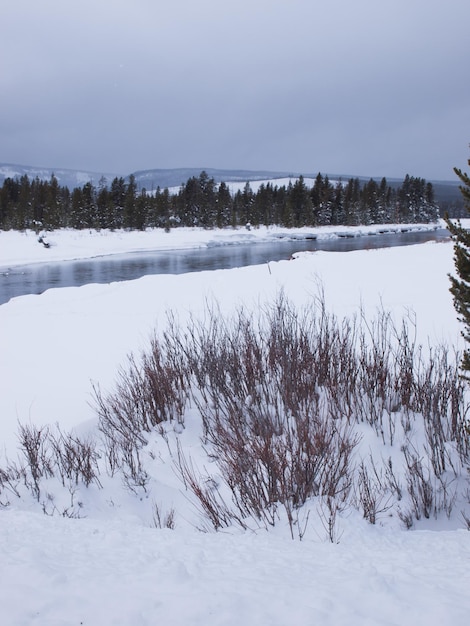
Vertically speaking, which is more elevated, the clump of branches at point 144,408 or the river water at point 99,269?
the river water at point 99,269

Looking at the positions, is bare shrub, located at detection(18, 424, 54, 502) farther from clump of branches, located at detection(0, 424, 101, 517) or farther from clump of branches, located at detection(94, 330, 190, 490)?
clump of branches, located at detection(94, 330, 190, 490)

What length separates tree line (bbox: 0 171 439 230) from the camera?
2196 inches

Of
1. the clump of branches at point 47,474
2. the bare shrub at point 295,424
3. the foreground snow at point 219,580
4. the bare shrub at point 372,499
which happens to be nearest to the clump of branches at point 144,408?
the bare shrub at point 295,424

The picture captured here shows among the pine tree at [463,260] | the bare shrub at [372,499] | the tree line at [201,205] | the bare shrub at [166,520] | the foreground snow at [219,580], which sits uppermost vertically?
the tree line at [201,205]

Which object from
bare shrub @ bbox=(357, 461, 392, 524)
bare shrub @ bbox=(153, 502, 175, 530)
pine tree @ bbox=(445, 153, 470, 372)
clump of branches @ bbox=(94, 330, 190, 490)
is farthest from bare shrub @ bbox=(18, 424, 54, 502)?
pine tree @ bbox=(445, 153, 470, 372)

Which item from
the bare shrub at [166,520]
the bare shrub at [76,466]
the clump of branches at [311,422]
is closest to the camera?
the clump of branches at [311,422]

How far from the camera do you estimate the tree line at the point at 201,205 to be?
2196 inches

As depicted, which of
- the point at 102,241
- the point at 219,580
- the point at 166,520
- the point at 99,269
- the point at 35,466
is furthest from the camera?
the point at 102,241

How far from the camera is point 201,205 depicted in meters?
67.4

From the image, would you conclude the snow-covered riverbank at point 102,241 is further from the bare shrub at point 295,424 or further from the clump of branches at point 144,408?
the bare shrub at point 295,424

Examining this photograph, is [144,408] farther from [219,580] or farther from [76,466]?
[219,580]

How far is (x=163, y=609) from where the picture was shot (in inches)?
73.2

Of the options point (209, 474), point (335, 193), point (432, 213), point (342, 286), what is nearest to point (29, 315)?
point (342, 286)

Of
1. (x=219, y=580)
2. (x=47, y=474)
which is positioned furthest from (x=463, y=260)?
(x=47, y=474)
